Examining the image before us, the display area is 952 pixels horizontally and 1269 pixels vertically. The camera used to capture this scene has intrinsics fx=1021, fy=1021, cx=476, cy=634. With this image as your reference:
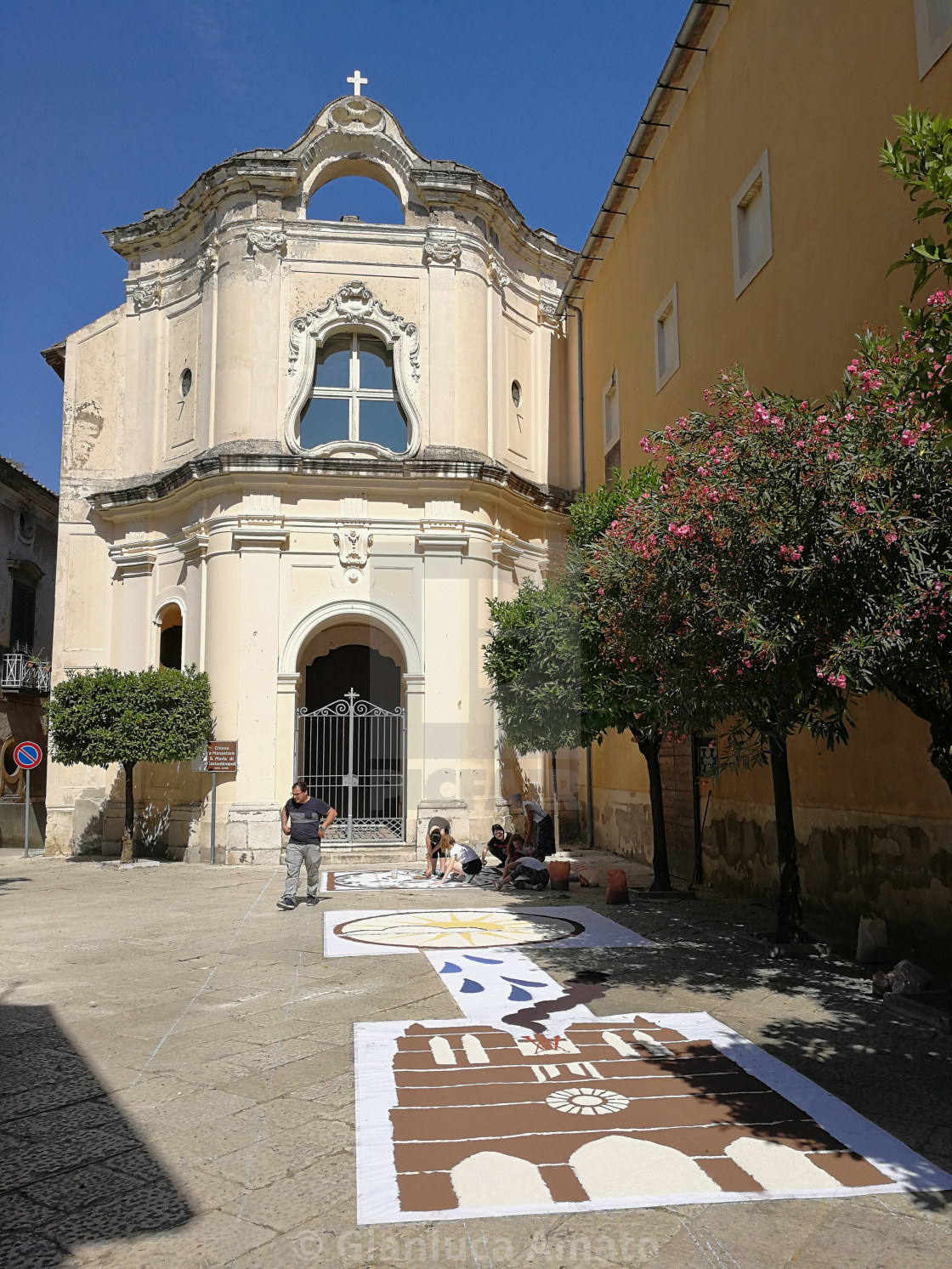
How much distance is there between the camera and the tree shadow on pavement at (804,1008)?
510cm

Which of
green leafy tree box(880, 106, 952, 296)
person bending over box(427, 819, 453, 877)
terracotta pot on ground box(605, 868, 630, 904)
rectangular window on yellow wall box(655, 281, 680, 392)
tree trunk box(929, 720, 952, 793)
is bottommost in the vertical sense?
terracotta pot on ground box(605, 868, 630, 904)

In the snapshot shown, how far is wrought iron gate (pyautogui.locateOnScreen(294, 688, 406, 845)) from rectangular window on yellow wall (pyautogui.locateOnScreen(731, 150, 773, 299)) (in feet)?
31.4

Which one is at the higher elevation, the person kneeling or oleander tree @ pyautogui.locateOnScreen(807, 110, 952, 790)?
oleander tree @ pyautogui.locateOnScreen(807, 110, 952, 790)

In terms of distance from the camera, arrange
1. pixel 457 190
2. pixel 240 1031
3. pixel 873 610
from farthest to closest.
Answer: pixel 457 190, pixel 240 1031, pixel 873 610

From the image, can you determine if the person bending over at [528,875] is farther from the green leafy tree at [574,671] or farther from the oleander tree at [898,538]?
the oleander tree at [898,538]

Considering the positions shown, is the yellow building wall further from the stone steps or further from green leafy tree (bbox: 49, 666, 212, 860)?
green leafy tree (bbox: 49, 666, 212, 860)

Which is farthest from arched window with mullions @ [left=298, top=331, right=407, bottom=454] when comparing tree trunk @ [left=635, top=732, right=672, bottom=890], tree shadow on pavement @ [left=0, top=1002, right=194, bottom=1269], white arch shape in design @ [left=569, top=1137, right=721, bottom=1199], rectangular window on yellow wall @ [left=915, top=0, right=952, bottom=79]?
white arch shape in design @ [left=569, top=1137, right=721, bottom=1199]

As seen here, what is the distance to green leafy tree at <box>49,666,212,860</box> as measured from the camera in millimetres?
17234

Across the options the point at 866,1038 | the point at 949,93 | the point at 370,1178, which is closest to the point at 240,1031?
the point at 370,1178

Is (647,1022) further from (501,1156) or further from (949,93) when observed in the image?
(949,93)

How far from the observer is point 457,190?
19781 mm

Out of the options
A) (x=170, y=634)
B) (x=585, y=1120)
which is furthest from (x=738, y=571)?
(x=170, y=634)

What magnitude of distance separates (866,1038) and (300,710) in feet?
43.9

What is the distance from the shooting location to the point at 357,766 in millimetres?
19578
